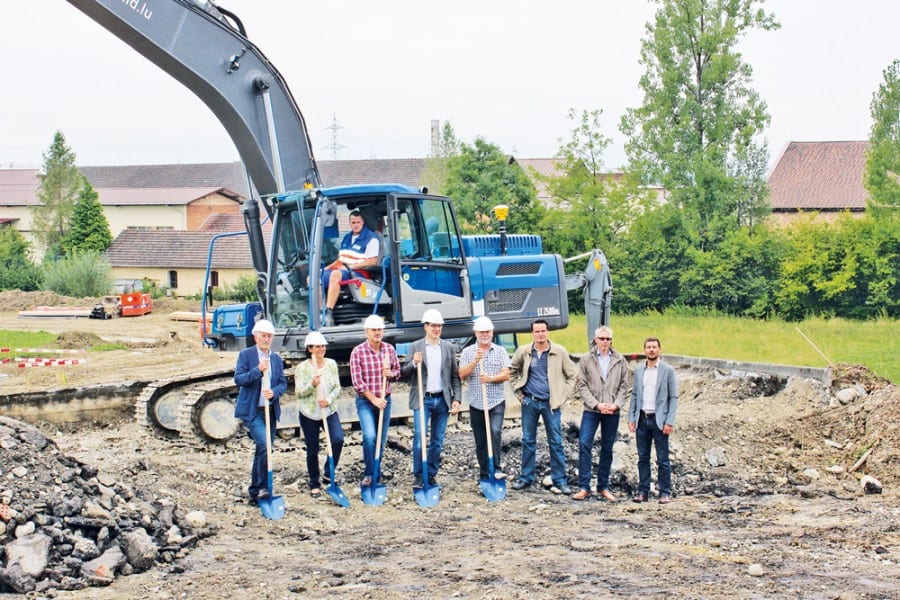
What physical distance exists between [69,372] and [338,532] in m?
12.0

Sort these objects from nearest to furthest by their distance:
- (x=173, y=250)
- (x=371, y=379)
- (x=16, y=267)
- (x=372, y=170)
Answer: (x=371, y=379) < (x=16, y=267) < (x=173, y=250) < (x=372, y=170)

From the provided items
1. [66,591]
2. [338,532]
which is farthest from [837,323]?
[66,591]

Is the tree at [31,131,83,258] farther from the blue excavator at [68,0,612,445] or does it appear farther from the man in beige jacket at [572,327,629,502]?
the man in beige jacket at [572,327,629,502]

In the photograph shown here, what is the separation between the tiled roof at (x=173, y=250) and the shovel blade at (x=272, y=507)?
35.8 meters

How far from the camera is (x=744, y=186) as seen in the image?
30609mm

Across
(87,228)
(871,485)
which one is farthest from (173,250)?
(871,485)

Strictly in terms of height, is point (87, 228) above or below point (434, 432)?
above

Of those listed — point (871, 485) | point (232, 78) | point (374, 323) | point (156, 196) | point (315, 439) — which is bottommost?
point (871, 485)

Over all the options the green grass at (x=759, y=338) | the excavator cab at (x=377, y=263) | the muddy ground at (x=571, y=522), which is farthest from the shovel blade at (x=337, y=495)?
the green grass at (x=759, y=338)

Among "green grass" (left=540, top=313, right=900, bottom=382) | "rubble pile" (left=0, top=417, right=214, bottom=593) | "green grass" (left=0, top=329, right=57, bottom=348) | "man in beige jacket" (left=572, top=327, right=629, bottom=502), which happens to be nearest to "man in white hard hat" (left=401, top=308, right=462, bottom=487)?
"man in beige jacket" (left=572, top=327, right=629, bottom=502)

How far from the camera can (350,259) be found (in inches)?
428

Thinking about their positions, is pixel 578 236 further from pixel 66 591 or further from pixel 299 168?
pixel 66 591

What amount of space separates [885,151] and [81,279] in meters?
27.4

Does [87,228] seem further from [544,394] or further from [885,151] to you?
[544,394]
